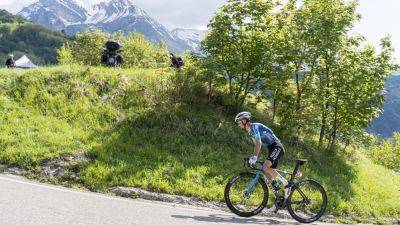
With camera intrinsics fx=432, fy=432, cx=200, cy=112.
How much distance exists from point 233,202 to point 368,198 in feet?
20.8

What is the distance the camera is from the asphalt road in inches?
348

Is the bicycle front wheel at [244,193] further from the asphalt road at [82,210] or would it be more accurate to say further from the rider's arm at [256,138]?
the rider's arm at [256,138]

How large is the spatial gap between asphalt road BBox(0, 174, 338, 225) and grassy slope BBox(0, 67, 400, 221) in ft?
4.18

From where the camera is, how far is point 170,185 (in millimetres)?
13039

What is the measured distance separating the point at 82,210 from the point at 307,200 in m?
5.82

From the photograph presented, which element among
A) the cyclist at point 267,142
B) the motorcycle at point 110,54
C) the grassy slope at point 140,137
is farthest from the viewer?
the motorcycle at point 110,54

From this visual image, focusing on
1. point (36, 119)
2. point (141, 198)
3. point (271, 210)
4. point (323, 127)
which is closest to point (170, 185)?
point (141, 198)

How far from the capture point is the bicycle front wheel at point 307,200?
1152cm

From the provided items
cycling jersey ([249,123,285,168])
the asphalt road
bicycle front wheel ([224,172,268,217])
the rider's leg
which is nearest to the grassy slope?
the asphalt road

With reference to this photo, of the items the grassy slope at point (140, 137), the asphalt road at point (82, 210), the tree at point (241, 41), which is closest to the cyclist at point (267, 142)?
the asphalt road at point (82, 210)

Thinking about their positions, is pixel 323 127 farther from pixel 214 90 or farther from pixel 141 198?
pixel 141 198

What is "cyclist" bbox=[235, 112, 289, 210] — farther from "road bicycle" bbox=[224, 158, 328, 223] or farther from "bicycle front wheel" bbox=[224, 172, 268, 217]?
"bicycle front wheel" bbox=[224, 172, 268, 217]

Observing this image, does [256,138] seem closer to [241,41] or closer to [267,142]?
[267,142]

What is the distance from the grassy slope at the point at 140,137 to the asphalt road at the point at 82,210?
4.18 ft
